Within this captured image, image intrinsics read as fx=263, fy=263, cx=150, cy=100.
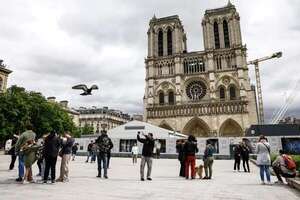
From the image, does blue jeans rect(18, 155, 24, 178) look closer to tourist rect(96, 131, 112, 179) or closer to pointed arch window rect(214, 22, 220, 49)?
tourist rect(96, 131, 112, 179)

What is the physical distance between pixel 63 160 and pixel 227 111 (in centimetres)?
4630

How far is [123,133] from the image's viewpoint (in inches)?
1345

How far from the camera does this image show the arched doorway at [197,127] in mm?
53000

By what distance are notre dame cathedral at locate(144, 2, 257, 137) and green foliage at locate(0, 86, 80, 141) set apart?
67.2ft

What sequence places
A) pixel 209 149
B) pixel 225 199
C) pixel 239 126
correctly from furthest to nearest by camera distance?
pixel 239 126 < pixel 209 149 < pixel 225 199

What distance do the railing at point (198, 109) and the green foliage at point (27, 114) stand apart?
57.6ft

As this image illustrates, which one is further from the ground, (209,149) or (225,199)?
(209,149)

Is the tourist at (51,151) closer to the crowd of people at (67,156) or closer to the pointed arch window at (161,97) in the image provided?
the crowd of people at (67,156)

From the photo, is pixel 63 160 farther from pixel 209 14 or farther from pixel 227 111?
pixel 209 14

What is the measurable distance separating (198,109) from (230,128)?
736 cm

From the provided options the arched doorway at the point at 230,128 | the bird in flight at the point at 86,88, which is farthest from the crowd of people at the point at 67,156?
the arched doorway at the point at 230,128

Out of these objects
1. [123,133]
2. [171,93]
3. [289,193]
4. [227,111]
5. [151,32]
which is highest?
[151,32]

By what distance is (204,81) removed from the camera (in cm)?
5581

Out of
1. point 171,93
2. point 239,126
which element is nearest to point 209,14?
point 171,93
